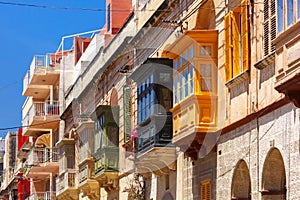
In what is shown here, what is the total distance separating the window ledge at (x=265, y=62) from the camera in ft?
49.9

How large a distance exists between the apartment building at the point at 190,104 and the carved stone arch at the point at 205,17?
3cm

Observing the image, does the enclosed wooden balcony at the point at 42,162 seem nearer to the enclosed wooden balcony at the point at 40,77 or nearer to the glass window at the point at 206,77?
the enclosed wooden balcony at the point at 40,77

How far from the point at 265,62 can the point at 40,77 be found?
29166 mm

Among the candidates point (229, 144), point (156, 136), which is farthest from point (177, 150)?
point (229, 144)

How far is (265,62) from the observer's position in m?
15.5

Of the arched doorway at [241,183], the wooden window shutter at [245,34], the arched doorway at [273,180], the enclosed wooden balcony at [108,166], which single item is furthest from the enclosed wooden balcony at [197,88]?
the enclosed wooden balcony at [108,166]

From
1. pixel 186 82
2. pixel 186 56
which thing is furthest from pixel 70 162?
pixel 186 56

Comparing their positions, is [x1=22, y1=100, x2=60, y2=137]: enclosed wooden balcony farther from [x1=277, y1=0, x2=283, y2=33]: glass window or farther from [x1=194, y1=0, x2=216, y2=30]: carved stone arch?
[x1=277, y1=0, x2=283, y2=33]: glass window

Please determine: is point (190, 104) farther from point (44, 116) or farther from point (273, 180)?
point (44, 116)

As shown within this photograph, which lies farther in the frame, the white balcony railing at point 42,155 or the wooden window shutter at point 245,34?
the white balcony railing at point 42,155

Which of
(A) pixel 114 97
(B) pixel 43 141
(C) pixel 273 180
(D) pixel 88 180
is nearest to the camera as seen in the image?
(C) pixel 273 180

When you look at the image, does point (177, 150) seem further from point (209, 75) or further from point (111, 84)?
point (111, 84)

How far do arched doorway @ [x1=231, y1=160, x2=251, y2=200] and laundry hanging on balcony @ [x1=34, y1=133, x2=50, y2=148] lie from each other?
1123 inches

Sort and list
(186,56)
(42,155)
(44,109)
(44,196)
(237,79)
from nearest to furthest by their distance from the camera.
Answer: (237,79) → (186,56) → (44,109) → (44,196) → (42,155)
